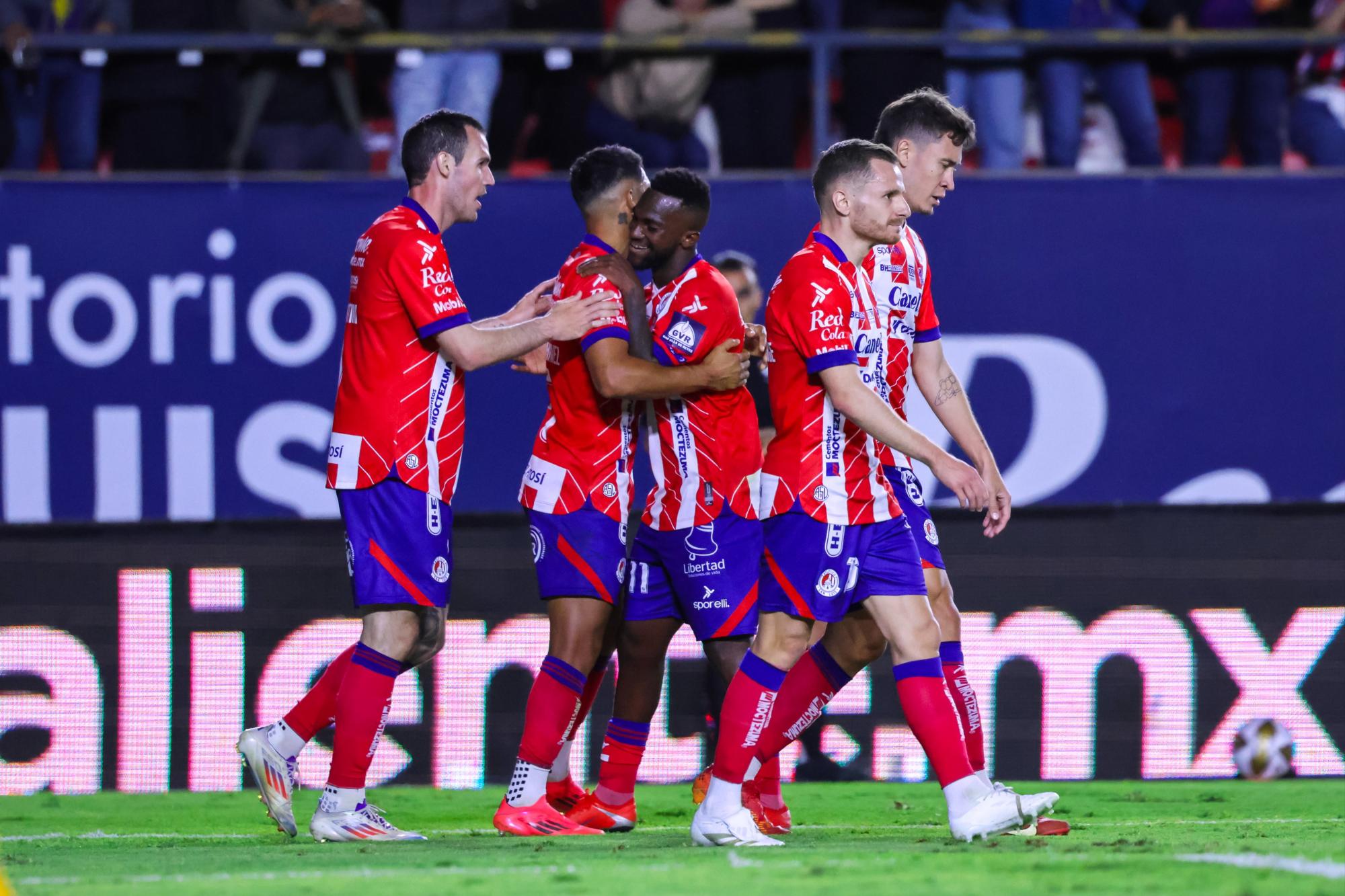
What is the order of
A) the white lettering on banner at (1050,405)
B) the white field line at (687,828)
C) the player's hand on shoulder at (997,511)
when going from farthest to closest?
the white lettering on banner at (1050,405), the white field line at (687,828), the player's hand on shoulder at (997,511)

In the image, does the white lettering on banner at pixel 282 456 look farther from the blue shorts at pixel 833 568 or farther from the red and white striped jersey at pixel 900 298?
the blue shorts at pixel 833 568

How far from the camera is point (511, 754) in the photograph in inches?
283

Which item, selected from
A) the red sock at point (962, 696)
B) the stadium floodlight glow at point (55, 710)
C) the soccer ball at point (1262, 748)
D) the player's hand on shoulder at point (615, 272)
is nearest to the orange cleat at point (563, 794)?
the red sock at point (962, 696)

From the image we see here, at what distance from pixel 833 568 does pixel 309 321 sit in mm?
4931

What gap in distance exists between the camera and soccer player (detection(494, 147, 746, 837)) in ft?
18.1

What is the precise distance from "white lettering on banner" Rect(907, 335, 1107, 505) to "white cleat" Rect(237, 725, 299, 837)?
494cm

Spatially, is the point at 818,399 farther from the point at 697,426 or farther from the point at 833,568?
the point at 697,426

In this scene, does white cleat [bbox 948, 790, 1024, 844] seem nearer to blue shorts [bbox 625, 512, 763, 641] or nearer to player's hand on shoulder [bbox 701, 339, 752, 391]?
blue shorts [bbox 625, 512, 763, 641]

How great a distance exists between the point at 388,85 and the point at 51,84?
189cm

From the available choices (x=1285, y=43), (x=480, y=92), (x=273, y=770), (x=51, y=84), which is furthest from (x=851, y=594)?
(x=51, y=84)

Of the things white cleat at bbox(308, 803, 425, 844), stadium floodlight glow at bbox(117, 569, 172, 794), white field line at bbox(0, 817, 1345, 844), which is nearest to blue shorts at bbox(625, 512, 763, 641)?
white field line at bbox(0, 817, 1345, 844)

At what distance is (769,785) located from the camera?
5.76 metres

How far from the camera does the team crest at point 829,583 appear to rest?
495 cm

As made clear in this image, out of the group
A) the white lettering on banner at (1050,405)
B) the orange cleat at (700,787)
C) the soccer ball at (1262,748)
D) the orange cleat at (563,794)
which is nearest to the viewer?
the orange cleat at (563,794)
